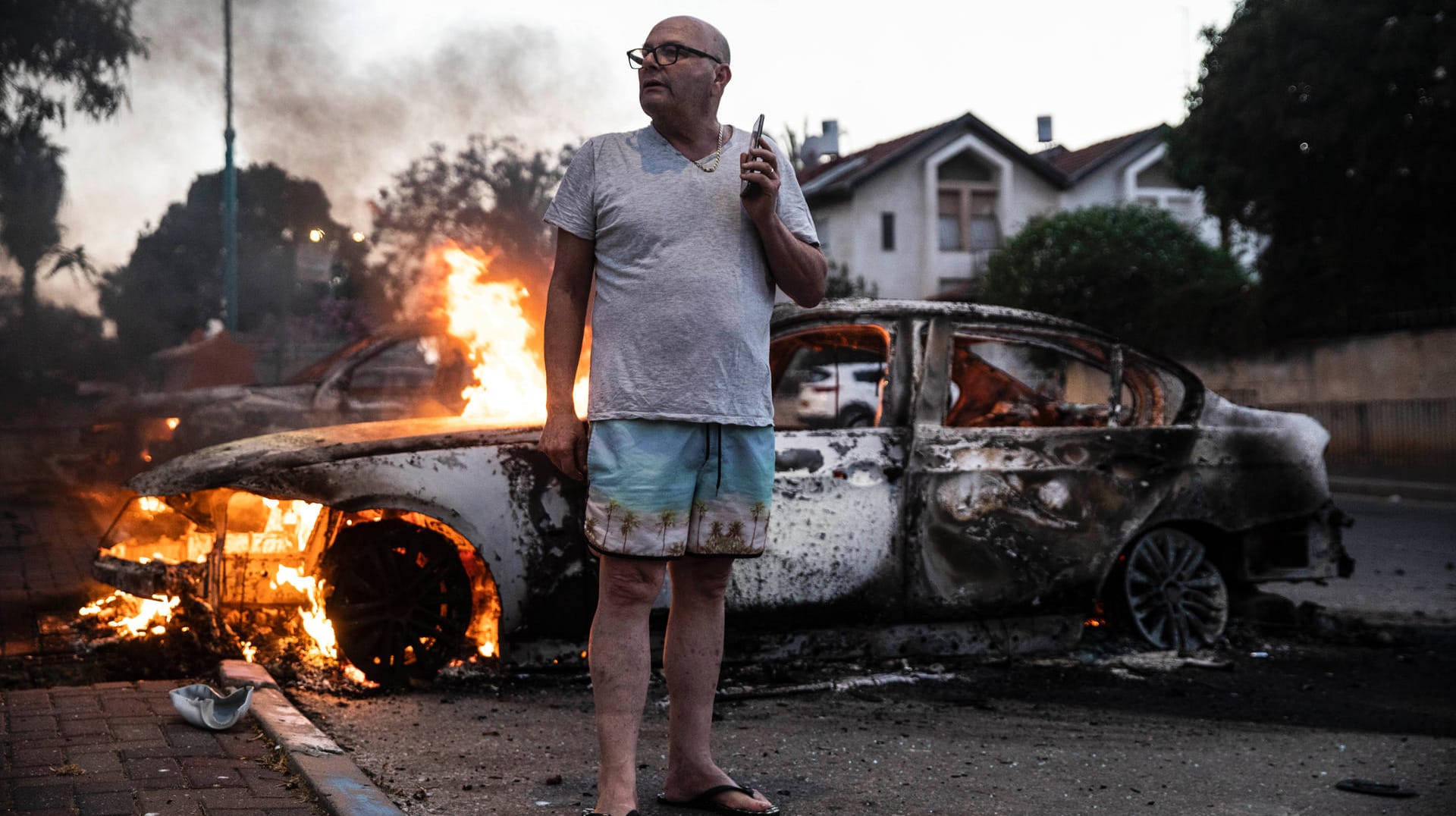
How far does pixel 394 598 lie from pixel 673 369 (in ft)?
7.29

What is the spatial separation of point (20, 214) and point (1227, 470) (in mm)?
18722

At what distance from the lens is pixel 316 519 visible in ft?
17.3

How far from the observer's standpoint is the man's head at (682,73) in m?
3.32

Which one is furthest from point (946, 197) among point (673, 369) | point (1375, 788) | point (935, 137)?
point (673, 369)

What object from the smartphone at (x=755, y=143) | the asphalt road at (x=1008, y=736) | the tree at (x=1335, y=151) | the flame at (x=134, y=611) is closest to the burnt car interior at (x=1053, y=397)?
the asphalt road at (x=1008, y=736)

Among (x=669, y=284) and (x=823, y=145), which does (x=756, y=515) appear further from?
(x=823, y=145)

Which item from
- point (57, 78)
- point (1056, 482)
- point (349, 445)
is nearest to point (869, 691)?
point (1056, 482)

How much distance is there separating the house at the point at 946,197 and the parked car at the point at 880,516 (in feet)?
108

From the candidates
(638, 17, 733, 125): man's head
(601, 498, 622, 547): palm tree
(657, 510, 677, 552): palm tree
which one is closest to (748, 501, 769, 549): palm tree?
(657, 510, 677, 552): palm tree

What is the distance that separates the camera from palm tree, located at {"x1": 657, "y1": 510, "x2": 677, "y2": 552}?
3256 mm

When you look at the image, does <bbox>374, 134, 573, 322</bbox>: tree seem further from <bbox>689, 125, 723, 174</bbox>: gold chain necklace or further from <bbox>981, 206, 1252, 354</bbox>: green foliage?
<bbox>689, 125, 723, 174</bbox>: gold chain necklace

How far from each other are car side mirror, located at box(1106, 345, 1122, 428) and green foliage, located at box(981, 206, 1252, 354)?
20.4 meters

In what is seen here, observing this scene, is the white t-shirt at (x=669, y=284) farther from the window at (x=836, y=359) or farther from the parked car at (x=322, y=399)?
the parked car at (x=322, y=399)

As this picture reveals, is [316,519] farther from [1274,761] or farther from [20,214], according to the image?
[20,214]
